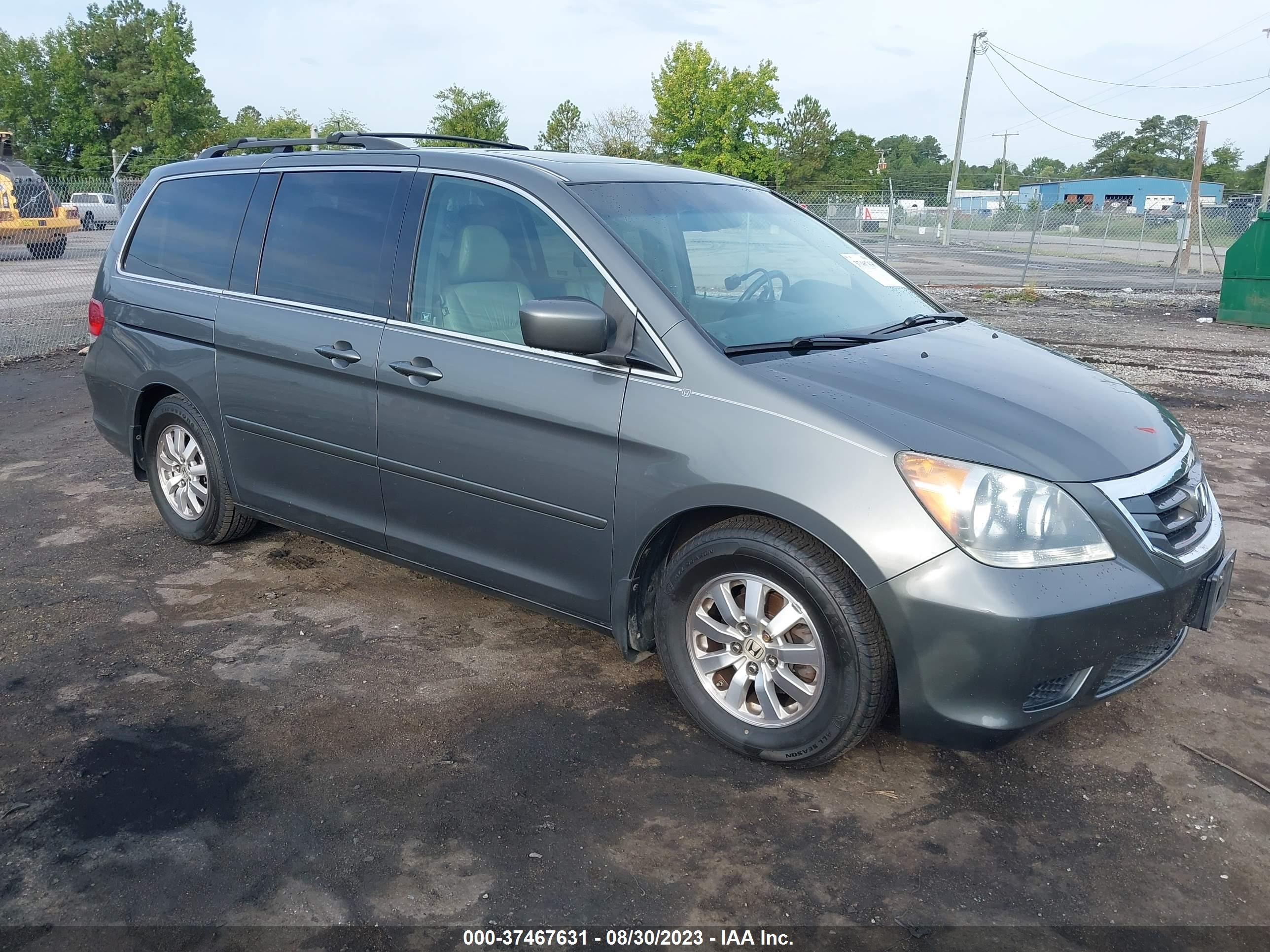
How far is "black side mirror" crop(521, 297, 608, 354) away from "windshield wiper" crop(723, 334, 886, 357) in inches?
16.0

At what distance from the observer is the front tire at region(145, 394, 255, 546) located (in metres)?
4.92

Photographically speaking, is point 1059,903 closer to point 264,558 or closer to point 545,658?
point 545,658

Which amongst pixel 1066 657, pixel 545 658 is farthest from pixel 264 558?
pixel 1066 657

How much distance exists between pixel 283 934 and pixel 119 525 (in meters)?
3.76

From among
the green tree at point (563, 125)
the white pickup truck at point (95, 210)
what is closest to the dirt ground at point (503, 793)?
the white pickup truck at point (95, 210)

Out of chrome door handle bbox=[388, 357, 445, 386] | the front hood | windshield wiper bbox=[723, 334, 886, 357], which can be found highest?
windshield wiper bbox=[723, 334, 886, 357]

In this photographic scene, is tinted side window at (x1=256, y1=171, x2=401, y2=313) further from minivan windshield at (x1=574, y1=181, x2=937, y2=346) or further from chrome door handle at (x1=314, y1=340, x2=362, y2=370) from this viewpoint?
minivan windshield at (x1=574, y1=181, x2=937, y2=346)

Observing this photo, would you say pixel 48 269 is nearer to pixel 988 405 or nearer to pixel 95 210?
pixel 95 210

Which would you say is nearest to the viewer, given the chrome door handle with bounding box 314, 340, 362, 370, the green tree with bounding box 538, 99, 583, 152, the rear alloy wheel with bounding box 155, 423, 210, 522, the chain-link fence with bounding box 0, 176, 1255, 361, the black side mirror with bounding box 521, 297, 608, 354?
the black side mirror with bounding box 521, 297, 608, 354

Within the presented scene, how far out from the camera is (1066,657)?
2.85 meters

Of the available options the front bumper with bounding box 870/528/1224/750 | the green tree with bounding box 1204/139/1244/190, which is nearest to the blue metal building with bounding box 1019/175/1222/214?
the green tree with bounding box 1204/139/1244/190

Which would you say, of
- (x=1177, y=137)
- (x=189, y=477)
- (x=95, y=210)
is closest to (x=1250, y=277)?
(x=189, y=477)

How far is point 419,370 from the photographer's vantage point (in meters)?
3.80

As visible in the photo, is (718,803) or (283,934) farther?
(718,803)
